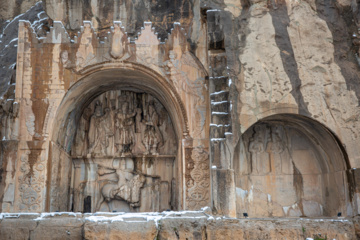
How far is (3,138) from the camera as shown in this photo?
11859 mm

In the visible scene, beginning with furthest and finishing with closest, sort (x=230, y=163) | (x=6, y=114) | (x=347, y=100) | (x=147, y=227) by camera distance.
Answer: (x=6, y=114), (x=347, y=100), (x=230, y=163), (x=147, y=227)

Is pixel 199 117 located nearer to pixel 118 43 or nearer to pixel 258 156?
pixel 258 156

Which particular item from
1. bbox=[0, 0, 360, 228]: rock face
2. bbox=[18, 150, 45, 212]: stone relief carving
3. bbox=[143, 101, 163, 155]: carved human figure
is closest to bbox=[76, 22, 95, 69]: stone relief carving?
bbox=[0, 0, 360, 228]: rock face

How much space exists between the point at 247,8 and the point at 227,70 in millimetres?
2159

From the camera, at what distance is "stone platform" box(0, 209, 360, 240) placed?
8.26m

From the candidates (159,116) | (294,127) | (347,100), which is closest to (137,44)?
(159,116)

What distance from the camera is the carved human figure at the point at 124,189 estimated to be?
13.2m

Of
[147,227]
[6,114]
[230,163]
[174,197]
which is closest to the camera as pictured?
[147,227]

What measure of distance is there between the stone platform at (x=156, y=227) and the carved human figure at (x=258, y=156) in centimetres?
385

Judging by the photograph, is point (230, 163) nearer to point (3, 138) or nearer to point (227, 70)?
point (227, 70)

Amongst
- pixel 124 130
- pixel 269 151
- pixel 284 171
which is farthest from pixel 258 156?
pixel 124 130

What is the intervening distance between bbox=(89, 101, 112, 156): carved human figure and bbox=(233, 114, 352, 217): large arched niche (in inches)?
173

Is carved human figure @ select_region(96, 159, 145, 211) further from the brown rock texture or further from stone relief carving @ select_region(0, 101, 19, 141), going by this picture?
the brown rock texture

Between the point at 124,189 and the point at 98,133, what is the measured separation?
2071 mm
